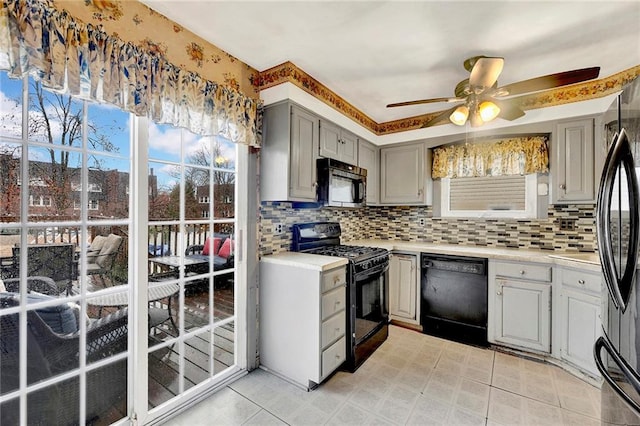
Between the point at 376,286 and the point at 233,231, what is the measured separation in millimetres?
1427

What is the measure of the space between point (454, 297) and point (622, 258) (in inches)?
74.5

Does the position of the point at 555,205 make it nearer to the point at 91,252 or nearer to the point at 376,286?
the point at 376,286

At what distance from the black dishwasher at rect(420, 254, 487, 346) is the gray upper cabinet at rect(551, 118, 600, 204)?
98 cm

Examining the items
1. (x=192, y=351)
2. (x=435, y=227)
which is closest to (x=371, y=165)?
(x=435, y=227)

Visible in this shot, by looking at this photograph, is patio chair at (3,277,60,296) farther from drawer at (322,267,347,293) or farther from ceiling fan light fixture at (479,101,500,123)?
ceiling fan light fixture at (479,101,500,123)

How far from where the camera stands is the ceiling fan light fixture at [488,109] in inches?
79.7

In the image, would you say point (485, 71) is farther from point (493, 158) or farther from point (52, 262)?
point (52, 262)

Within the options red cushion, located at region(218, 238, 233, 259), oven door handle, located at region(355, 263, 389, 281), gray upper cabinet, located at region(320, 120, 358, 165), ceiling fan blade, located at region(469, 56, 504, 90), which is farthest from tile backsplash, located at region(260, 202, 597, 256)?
ceiling fan blade, located at region(469, 56, 504, 90)

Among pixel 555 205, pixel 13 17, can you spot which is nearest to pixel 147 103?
pixel 13 17

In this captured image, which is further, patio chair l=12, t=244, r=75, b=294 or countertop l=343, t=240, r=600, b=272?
countertop l=343, t=240, r=600, b=272

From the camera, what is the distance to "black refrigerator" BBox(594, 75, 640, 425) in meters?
1.03

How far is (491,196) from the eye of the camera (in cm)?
319

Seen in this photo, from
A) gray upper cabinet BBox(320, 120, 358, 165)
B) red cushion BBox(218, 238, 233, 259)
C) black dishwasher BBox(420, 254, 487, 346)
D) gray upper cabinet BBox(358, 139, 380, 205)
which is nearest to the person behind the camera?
red cushion BBox(218, 238, 233, 259)

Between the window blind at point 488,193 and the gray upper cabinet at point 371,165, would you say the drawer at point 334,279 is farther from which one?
the window blind at point 488,193
